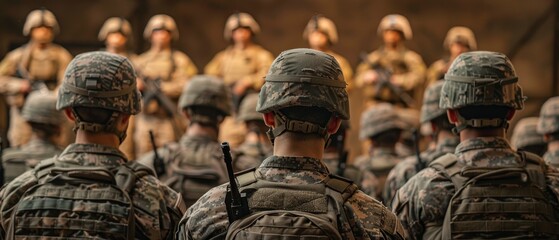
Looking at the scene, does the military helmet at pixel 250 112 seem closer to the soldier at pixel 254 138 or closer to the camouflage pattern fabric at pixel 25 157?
the soldier at pixel 254 138

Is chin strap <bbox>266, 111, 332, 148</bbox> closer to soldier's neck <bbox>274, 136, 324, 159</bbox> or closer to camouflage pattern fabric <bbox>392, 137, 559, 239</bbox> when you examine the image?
soldier's neck <bbox>274, 136, 324, 159</bbox>

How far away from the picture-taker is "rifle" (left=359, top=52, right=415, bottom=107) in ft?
47.2

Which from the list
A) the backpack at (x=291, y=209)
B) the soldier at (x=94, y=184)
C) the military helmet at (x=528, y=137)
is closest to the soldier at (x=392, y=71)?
the military helmet at (x=528, y=137)

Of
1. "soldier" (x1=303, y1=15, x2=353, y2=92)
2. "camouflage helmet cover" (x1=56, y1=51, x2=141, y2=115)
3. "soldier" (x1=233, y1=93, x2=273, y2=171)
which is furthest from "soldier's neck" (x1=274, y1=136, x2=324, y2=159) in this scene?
"soldier" (x1=303, y1=15, x2=353, y2=92)

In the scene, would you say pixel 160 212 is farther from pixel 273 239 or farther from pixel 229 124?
pixel 229 124

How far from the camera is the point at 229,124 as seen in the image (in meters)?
14.3

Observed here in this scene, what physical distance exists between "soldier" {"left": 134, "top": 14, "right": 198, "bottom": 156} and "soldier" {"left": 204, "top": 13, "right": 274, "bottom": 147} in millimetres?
502

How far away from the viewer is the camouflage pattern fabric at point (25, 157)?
822 cm

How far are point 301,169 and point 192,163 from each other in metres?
3.51

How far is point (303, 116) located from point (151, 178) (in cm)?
129

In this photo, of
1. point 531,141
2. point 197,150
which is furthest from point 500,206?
point 531,141

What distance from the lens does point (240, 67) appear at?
47.9 ft

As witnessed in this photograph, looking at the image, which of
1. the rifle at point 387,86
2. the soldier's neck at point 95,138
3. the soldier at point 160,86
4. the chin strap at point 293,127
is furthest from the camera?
the rifle at point 387,86

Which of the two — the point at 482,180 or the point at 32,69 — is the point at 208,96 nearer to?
the point at 482,180
